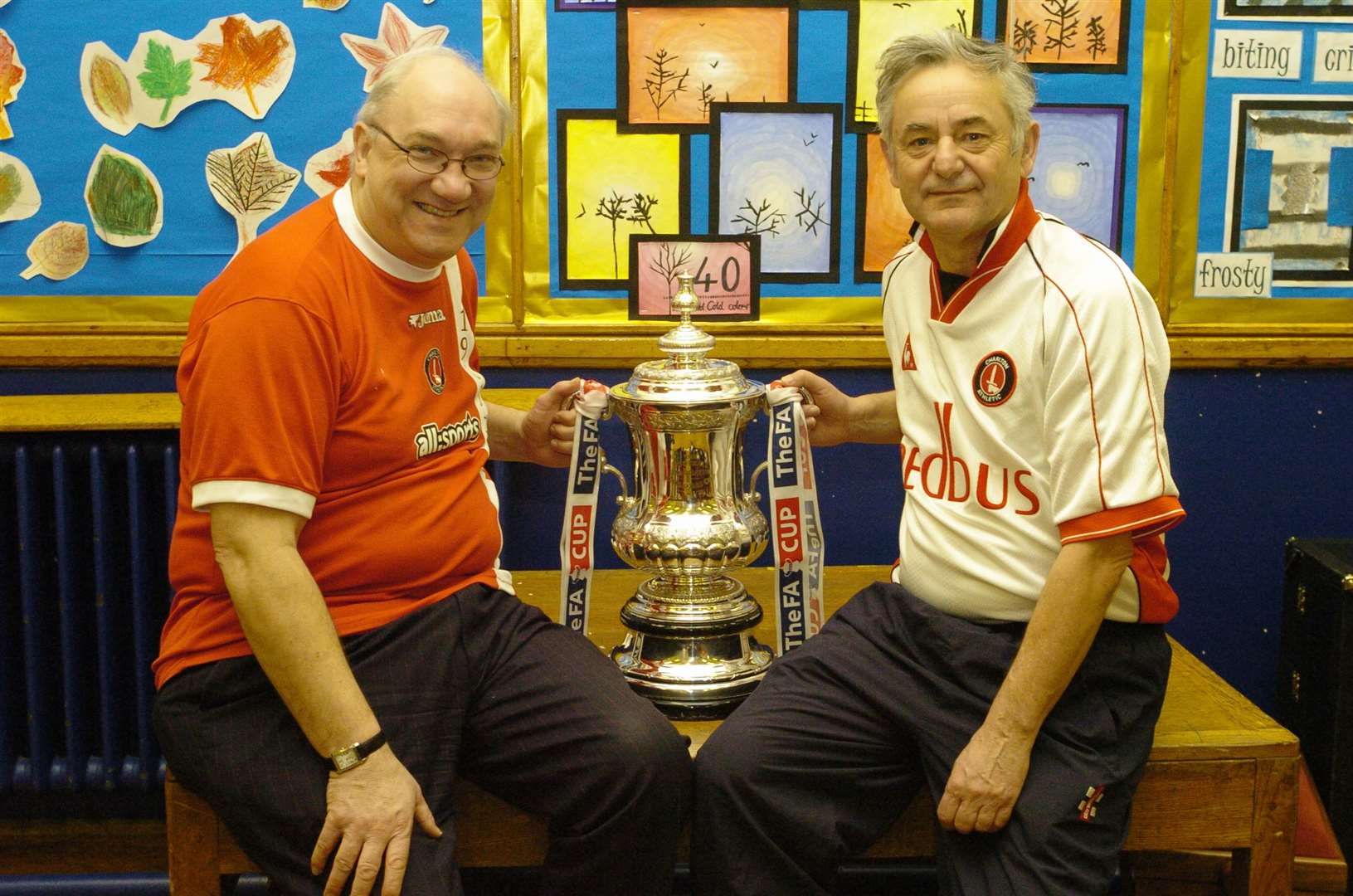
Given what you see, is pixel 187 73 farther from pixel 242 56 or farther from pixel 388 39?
pixel 388 39

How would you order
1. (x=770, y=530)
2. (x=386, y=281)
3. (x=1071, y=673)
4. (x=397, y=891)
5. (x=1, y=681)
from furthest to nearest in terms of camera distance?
(x=1, y=681) < (x=770, y=530) < (x=386, y=281) < (x=1071, y=673) < (x=397, y=891)

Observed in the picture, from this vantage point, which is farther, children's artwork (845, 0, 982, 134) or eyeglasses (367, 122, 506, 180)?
children's artwork (845, 0, 982, 134)

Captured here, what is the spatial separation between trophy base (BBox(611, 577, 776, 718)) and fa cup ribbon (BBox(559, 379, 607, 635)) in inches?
4.1

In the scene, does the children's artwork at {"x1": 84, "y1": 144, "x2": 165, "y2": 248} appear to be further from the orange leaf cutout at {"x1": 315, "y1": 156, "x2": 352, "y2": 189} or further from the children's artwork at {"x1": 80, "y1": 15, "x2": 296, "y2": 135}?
the orange leaf cutout at {"x1": 315, "y1": 156, "x2": 352, "y2": 189}

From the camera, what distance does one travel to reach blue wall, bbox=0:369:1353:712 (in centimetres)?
275

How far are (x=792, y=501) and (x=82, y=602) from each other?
4.77ft

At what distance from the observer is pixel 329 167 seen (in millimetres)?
2631

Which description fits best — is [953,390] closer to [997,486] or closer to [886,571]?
[997,486]

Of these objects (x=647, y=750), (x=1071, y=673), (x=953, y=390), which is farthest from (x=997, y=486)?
(x=647, y=750)

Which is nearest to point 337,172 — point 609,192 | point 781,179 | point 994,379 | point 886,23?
point 609,192

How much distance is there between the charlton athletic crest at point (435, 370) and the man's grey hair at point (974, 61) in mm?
734

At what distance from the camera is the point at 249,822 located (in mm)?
1635

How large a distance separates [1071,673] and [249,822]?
104 centimetres

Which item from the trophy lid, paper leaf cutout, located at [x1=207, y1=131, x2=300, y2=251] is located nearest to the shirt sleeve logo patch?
the trophy lid
